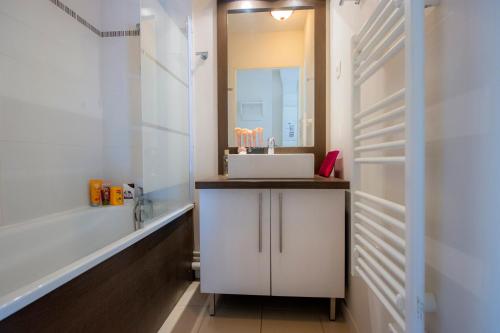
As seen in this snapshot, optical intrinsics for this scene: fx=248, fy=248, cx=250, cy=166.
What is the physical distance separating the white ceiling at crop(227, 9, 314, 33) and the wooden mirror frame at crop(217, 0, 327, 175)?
35 mm

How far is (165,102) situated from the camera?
62.9 inches

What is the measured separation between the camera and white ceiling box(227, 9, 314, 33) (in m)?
1.91

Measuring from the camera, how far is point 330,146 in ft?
6.14

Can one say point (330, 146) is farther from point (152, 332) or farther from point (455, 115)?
point (152, 332)

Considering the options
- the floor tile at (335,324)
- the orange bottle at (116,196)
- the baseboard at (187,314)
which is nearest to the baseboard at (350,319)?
the floor tile at (335,324)

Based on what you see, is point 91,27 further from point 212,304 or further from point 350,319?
point 350,319

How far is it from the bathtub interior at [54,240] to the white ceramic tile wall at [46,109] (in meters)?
0.08

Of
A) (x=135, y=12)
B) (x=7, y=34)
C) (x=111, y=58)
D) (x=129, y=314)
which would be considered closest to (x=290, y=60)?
(x=135, y=12)

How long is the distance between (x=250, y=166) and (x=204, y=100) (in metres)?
0.76

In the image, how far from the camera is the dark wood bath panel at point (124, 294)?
697 mm

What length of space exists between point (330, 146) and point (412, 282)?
136cm

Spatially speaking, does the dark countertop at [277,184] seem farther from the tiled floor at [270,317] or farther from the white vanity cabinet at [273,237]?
the tiled floor at [270,317]

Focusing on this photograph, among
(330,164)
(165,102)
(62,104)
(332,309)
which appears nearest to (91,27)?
(62,104)

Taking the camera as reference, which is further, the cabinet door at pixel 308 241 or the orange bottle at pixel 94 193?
the orange bottle at pixel 94 193
